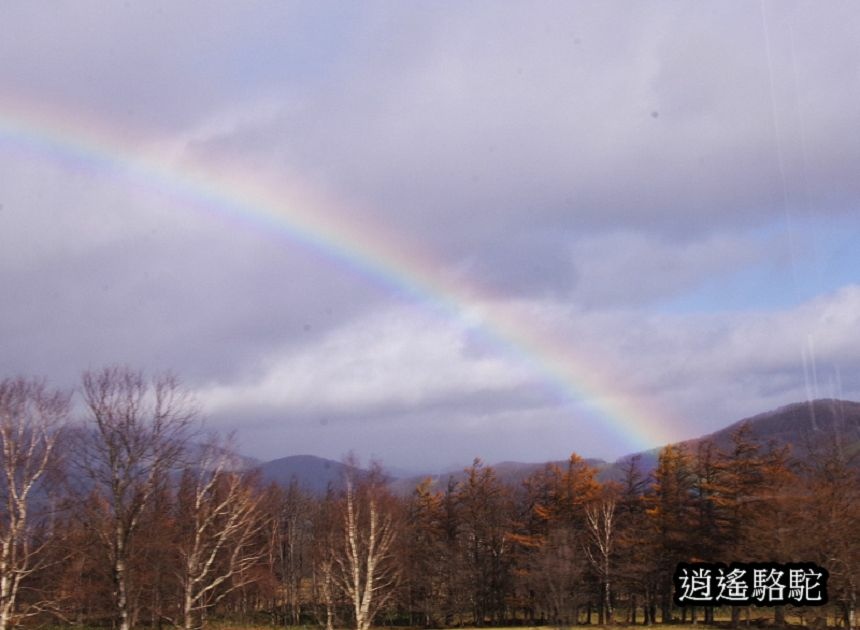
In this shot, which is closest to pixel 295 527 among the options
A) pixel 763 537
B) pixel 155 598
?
pixel 155 598

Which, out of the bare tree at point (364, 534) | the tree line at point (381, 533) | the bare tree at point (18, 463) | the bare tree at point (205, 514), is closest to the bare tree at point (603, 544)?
the tree line at point (381, 533)

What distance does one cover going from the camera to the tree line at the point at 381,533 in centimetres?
3275

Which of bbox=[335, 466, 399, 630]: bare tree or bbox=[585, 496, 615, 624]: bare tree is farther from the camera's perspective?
bbox=[585, 496, 615, 624]: bare tree

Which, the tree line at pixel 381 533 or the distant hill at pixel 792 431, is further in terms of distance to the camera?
the distant hill at pixel 792 431

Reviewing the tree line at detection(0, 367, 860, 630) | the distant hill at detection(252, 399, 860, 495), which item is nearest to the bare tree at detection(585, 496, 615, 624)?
the tree line at detection(0, 367, 860, 630)

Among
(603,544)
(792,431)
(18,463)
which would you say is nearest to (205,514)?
(18,463)

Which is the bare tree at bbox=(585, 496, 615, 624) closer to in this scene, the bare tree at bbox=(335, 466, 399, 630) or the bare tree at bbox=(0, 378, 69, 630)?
the bare tree at bbox=(335, 466, 399, 630)

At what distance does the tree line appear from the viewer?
32.8 meters

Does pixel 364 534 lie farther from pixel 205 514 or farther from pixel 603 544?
pixel 603 544

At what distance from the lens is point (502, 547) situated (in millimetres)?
78188

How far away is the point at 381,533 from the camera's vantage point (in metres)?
56.4

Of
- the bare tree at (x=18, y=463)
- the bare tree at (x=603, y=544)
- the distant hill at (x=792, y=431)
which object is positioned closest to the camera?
the bare tree at (x=18, y=463)

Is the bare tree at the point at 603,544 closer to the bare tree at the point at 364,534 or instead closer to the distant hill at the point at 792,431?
the distant hill at the point at 792,431

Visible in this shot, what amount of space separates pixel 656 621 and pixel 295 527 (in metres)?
44.8
